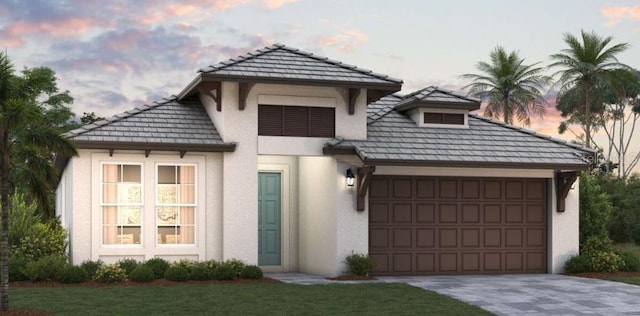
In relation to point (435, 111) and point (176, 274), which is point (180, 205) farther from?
point (435, 111)

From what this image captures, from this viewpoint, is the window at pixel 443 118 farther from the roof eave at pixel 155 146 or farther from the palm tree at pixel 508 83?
the palm tree at pixel 508 83

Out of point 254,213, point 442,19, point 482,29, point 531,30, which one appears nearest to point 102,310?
point 254,213

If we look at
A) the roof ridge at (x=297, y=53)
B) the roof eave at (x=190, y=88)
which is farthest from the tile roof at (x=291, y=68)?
the roof eave at (x=190, y=88)

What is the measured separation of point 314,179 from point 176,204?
3.17 metres

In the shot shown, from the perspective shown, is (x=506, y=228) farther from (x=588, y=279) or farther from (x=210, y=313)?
(x=210, y=313)

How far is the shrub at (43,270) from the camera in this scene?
52.0 ft

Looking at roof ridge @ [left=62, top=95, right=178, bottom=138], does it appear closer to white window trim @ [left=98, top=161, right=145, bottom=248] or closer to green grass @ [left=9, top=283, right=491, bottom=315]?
white window trim @ [left=98, top=161, right=145, bottom=248]

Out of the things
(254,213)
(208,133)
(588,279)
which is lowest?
(588,279)

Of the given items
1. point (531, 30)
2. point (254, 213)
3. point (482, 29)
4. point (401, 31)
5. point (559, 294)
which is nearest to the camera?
point (559, 294)

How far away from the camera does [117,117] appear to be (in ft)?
58.3

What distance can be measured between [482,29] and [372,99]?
7.17 m

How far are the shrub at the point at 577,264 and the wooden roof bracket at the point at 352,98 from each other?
610 centimetres

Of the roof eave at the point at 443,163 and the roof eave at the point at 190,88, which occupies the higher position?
the roof eave at the point at 190,88

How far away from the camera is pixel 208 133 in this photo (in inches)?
707
